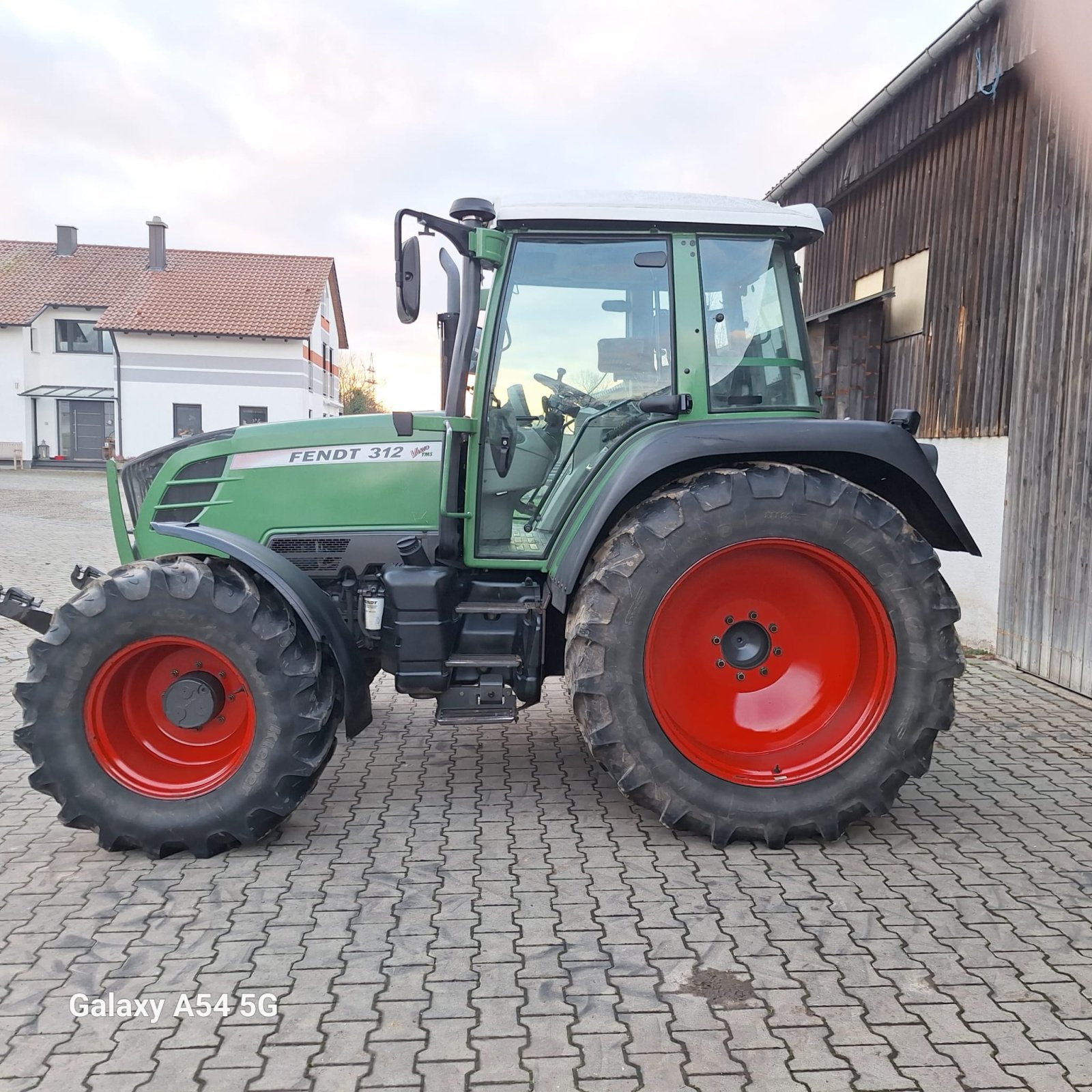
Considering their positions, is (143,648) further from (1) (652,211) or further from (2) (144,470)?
(1) (652,211)

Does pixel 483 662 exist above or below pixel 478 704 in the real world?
above

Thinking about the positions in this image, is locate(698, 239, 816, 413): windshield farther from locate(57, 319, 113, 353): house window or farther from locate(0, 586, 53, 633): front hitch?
locate(57, 319, 113, 353): house window

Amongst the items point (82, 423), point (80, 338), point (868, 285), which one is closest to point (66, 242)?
point (80, 338)


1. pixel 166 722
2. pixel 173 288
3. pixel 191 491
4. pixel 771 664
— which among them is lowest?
pixel 166 722

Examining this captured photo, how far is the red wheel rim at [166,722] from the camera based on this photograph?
358 cm

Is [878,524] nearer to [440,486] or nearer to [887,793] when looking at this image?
[887,793]

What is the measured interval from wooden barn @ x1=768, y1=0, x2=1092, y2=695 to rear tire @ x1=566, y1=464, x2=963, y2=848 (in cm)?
291

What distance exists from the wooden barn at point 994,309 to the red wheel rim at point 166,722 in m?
5.02

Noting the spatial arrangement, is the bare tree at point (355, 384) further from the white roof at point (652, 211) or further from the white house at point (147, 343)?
the white roof at point (652, 211)

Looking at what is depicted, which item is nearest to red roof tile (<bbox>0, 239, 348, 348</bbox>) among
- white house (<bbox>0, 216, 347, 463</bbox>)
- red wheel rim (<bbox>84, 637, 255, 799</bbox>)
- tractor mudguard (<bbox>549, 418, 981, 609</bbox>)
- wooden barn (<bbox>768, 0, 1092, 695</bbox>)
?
white house (<bbox>0, 216, 347, 463</bbox>)

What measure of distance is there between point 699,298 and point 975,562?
4.38m

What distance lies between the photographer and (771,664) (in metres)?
3.92

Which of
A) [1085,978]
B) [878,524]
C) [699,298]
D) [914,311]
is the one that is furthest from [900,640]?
[914,311]

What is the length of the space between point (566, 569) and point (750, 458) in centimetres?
87
